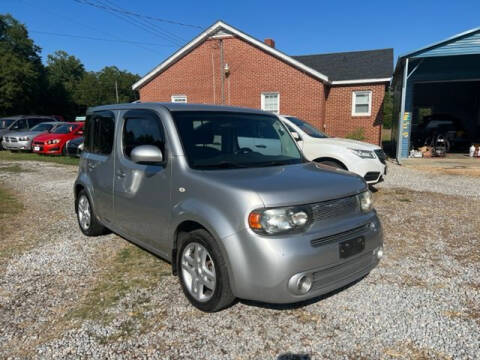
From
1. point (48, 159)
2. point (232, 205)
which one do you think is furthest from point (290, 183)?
point (48, 159)

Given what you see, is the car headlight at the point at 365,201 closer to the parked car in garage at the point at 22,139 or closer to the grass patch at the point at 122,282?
the grass patch at the point at 122,282

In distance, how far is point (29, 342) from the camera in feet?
8.84

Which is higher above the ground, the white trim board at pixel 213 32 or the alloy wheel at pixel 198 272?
the white trim board at pixel 213 32

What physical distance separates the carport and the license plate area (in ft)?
38.4

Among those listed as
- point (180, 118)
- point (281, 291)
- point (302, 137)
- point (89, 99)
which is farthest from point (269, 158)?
point (89, 99)

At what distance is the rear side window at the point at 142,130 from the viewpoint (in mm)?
3479

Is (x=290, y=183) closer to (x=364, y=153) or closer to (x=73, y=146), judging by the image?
(x=364, y=153)

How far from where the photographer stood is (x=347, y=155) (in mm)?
6910

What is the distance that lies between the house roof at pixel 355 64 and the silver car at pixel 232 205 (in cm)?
1458

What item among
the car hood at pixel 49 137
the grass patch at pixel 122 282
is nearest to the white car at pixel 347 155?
the grass patch at pixel 122 282

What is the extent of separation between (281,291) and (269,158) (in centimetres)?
146

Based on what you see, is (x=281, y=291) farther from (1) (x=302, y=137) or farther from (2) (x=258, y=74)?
(2) (x=258, y=74)

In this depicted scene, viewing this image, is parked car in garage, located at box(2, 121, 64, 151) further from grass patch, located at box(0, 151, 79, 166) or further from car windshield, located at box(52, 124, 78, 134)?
grass patch, located at box(0, 151, 79, 166)

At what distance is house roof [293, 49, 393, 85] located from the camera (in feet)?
55.4
